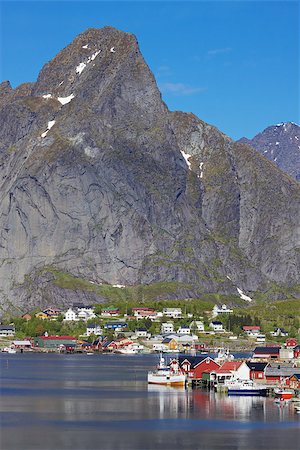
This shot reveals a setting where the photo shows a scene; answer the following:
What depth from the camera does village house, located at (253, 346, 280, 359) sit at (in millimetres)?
127875

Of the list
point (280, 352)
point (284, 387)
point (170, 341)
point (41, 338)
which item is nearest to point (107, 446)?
point (284, 387)

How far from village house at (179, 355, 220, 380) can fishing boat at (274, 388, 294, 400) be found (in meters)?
14.1

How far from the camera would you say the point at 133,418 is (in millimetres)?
68938

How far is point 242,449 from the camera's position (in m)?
56.6

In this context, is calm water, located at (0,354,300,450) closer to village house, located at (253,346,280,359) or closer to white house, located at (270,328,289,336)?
village house, located at (253,346,280,359)

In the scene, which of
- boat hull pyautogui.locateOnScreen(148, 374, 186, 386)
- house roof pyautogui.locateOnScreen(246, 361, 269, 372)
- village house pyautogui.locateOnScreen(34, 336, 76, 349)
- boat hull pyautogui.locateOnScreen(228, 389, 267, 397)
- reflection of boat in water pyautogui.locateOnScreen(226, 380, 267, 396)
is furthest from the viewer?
village house pyautogui.locateOnScreen(34, 336, 76, 349)

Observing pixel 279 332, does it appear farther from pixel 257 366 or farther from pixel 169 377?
pixel 257 366

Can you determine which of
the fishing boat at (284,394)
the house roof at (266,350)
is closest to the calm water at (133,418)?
the fishing boat at (284,394)

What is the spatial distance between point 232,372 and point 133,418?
83.4 feet

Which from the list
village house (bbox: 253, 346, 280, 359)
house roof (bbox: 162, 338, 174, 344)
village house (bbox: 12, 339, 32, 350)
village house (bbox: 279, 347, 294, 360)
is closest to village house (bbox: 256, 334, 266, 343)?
house roof (bbox: 162, 338, 174, 344)

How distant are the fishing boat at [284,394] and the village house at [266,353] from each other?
142 feet

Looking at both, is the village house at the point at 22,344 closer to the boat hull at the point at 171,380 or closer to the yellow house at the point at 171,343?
the yellow house at the point at 171,343

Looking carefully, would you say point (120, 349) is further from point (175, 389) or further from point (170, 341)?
point (175, 389)

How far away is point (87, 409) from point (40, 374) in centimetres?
4033
